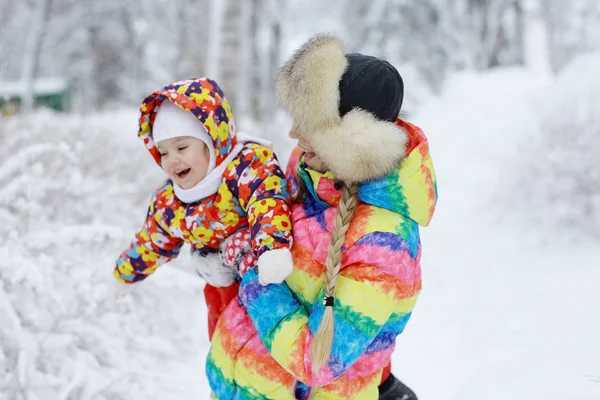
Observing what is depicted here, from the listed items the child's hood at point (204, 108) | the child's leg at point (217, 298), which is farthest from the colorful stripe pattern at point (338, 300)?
the child's hood at point (204, 108)

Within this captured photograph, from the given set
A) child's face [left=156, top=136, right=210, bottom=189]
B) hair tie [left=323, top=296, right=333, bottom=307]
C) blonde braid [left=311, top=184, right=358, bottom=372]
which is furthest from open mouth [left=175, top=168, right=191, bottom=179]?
hair tie [left=323, top=296, right=333, bottom=307]

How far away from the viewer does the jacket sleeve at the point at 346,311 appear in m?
1.69

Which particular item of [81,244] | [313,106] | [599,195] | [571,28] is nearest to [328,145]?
[313,106]

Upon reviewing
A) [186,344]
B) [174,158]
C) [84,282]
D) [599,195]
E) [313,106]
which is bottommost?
[186,344]

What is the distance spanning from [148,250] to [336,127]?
1.08 m

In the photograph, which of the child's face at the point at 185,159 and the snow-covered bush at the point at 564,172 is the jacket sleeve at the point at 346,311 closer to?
the child's face at the point at 185,159

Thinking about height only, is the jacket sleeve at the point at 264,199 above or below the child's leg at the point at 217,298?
above

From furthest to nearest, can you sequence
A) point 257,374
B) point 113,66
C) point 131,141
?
point 113,66, point 131,141, point 257,374

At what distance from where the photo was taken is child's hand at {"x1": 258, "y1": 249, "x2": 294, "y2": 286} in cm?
176

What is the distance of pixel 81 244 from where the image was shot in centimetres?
398

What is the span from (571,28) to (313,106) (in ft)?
112

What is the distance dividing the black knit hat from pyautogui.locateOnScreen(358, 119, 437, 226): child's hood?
0.54ft

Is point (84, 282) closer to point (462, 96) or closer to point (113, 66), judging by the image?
point (462, 96)

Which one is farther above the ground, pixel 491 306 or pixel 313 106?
pixel 313 106
